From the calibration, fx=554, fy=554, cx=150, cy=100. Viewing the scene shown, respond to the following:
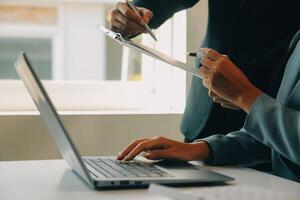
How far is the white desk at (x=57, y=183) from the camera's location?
0.75 m

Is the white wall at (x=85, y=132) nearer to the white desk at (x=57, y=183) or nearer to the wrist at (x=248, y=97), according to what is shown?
the white desk at (x=57, y=183)

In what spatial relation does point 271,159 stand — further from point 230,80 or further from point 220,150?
point 230,80

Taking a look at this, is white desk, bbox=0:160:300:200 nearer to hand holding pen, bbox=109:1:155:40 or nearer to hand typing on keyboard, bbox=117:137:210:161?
hand typing on keyboard, bbox=117:137:210:161

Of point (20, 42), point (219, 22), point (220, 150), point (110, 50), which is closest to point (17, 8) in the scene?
point (20, 42)

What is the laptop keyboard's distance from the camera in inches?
32.9

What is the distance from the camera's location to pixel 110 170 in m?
0.88

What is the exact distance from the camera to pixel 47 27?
2010 millimetres

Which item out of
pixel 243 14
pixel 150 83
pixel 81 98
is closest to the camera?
pixel 243 14

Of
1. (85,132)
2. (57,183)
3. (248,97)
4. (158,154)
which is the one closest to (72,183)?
(57,183)

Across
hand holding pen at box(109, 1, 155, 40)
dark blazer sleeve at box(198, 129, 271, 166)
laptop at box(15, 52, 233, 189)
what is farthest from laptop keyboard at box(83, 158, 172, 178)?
hand holding pen at box(109, 1, 155, 40)

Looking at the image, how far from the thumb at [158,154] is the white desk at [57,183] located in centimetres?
10

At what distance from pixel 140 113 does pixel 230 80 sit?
851 mm

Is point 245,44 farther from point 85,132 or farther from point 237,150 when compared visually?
point 85,132

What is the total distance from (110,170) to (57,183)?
0.09 m
